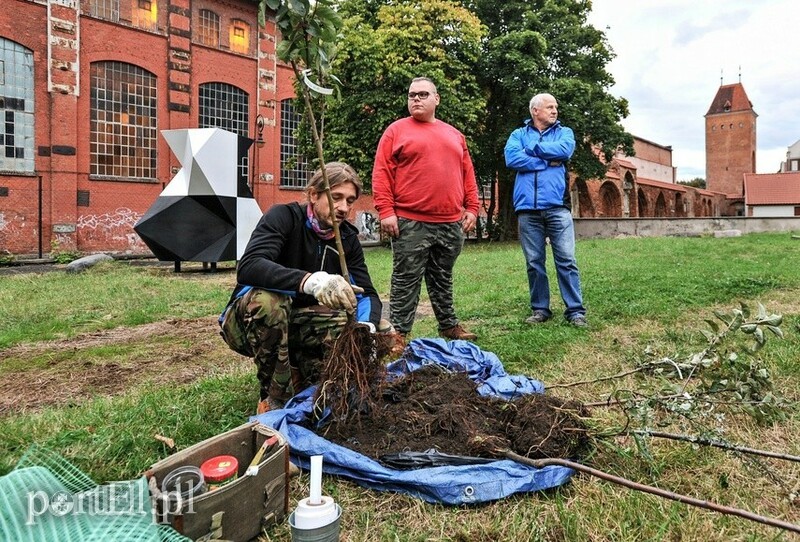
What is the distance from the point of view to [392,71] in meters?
15.7

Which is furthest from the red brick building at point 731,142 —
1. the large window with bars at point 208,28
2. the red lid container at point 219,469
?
the red lid container at point 219,469

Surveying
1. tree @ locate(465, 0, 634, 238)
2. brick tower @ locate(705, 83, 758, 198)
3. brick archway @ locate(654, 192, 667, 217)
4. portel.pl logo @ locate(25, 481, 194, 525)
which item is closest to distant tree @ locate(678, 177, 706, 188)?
brick tower @ locate(705, 83, 758, 198)

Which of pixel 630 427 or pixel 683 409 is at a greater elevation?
pixel 683 409

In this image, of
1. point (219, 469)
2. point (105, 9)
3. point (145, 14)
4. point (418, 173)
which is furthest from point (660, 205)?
point (219, 469)

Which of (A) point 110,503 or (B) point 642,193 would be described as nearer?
(A) point 110,503

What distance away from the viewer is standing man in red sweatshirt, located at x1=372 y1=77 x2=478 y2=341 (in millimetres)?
3955

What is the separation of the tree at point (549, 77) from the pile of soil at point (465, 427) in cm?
1724

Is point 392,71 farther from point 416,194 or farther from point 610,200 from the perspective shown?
point 610,200

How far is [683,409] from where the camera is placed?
1.97 metres

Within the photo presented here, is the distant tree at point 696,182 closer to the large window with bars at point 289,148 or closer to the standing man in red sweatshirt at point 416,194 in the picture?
the large window with bars at point 289,148

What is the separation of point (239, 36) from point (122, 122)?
21.2 feet

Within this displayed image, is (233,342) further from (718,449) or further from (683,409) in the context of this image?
(718,449)

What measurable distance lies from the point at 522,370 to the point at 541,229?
1.88 m

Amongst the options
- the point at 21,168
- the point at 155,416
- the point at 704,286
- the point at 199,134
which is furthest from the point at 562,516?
the point at 21,168
